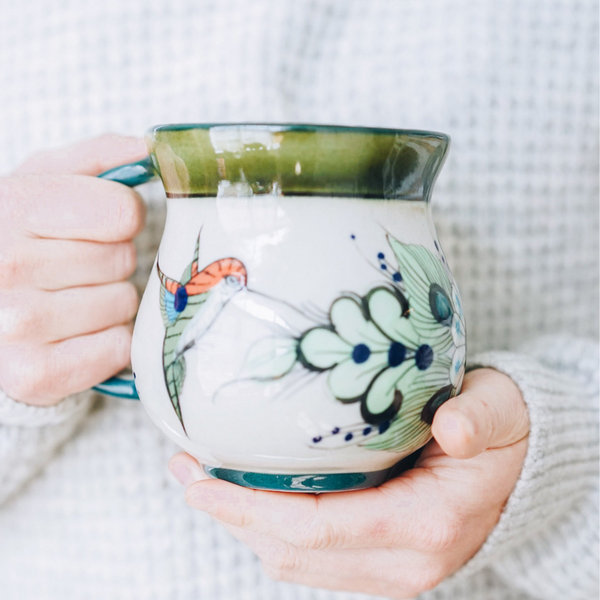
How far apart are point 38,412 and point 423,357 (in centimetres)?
37

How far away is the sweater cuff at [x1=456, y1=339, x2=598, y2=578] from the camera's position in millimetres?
524

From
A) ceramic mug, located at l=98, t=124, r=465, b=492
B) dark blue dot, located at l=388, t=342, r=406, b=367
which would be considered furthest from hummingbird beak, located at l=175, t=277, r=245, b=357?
dark blue dot, located at l=388, t=342, r=406, b=367

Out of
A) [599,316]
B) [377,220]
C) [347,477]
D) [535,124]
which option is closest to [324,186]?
[377,220]

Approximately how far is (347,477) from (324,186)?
207 mm

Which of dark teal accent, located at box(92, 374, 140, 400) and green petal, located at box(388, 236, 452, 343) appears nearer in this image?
green petal, located at box(388, 236, 452, 343)

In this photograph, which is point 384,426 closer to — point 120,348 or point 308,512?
point 308,512

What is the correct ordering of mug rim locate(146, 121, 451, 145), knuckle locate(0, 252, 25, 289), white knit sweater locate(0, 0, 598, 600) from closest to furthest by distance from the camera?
mug rim locate(146, 121, 451, 145)
knuckle locate(0, 252, 25, 289)
white knit sweater locate(0, 0, 598, 600)

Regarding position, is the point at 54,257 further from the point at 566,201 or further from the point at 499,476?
the point at 566,201

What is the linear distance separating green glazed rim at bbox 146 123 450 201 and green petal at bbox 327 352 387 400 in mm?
108

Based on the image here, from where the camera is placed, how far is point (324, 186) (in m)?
0.38

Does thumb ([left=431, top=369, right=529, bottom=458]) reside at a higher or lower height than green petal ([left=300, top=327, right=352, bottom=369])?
lower

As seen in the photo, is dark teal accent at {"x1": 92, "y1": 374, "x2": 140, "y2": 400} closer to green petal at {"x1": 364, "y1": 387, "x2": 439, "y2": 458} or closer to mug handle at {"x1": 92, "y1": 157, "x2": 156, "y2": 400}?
mug handle at {"x1": 92, "y1": 157, "x2": 156, "y2": 400}

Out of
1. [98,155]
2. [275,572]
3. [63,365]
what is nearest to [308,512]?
[275,572]

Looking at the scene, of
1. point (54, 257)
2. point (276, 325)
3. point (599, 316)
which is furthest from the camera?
point (599, 316)
